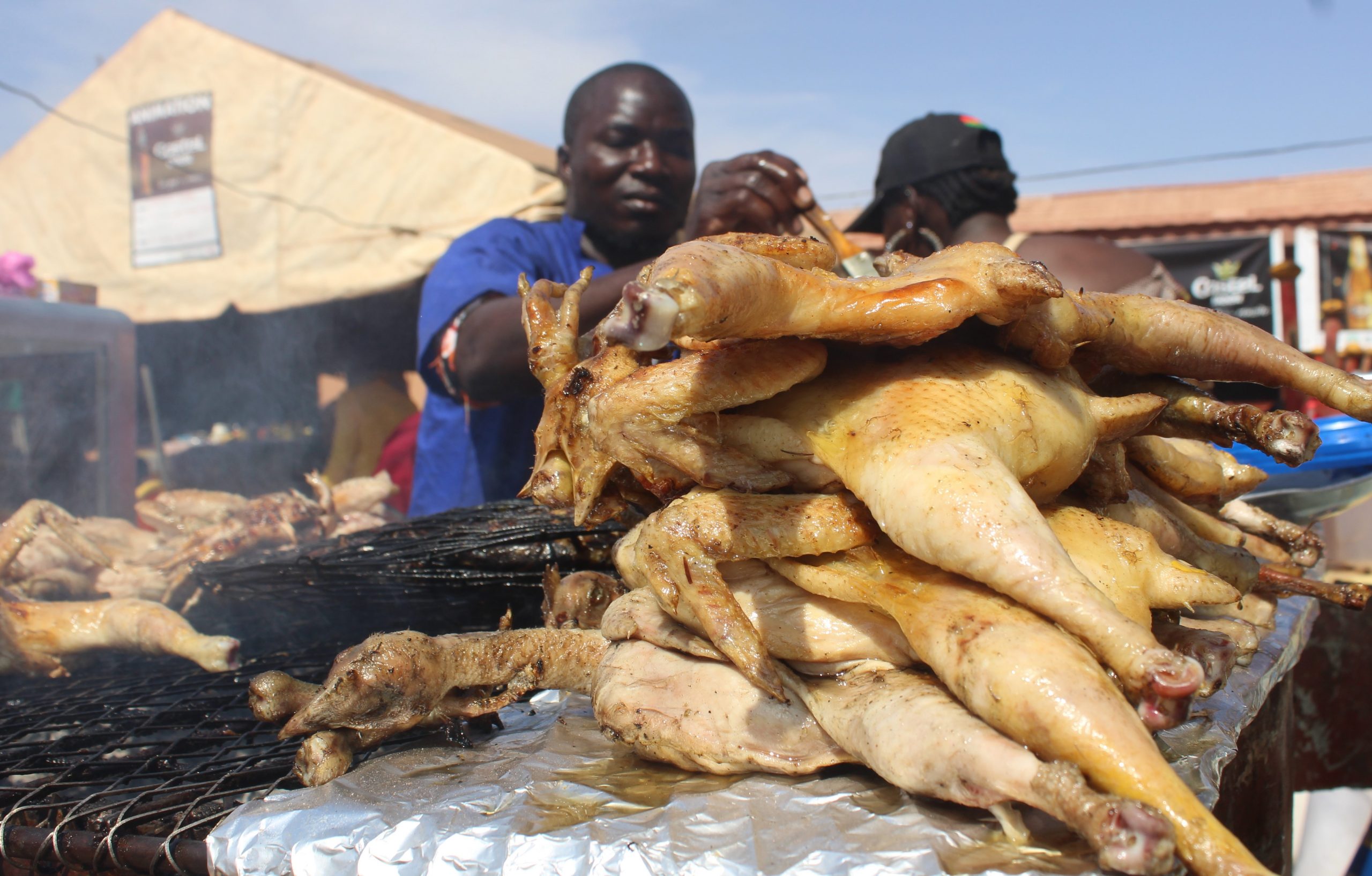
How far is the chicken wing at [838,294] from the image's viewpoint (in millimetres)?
1233

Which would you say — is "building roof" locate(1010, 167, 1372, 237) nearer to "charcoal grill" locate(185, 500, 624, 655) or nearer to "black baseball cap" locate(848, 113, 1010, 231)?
"black baseball cap" locate(848, 113, 1010, 231)

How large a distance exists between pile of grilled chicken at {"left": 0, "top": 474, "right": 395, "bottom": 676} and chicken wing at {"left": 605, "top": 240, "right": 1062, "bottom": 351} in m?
2.22

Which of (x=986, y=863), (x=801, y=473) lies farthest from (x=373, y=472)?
(x=986, y=863)

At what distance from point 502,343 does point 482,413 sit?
0.88 m

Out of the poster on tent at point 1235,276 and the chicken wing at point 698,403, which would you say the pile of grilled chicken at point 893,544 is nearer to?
the chicken wing at point 698,403

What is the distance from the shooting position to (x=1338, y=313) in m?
9.88

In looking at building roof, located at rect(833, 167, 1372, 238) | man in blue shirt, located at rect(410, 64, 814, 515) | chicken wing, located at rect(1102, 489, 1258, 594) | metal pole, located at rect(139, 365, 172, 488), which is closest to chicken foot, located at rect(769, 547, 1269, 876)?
chicken wing, located at rect(1102, 489, 1258, 594)

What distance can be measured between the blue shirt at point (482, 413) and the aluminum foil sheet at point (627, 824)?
2.81 meters

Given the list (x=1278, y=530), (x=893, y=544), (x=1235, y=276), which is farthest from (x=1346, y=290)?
(x=893, y=544)

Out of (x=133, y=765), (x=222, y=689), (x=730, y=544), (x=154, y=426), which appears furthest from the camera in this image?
(x=154, y=426)

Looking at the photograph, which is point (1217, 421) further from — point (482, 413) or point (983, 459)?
point (482, 413)

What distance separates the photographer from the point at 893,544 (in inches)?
65.0

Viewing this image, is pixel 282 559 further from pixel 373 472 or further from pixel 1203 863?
pixel 373 472

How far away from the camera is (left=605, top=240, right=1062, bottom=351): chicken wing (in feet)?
4.05
